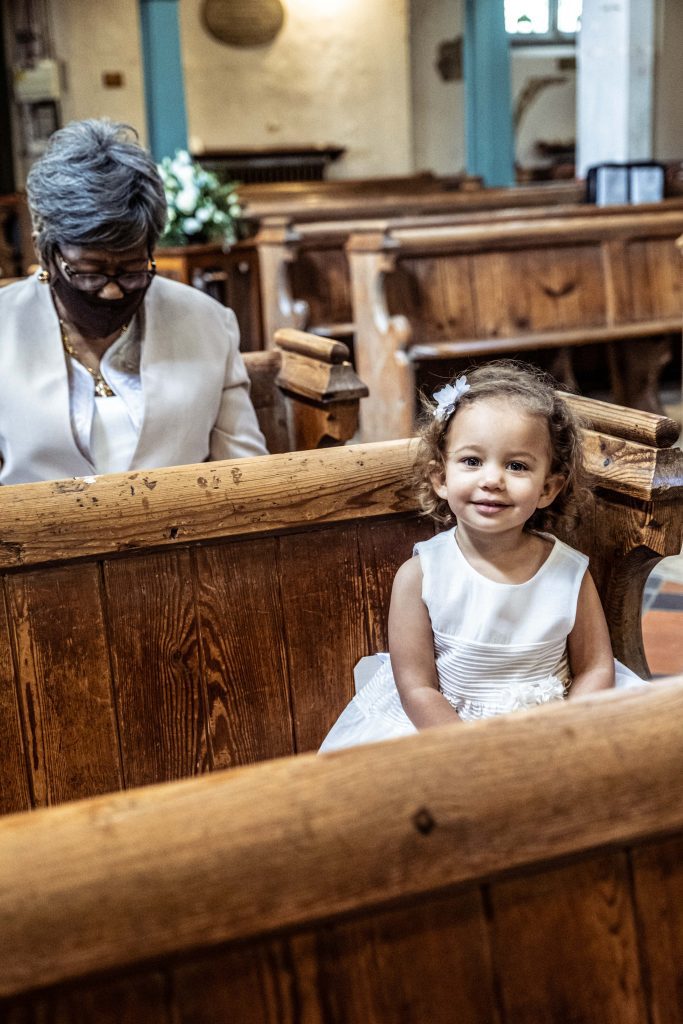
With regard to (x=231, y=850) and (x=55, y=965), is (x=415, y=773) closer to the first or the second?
(x=231, y=850)

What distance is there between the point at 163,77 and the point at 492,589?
12.0m

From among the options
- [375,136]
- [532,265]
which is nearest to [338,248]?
[532,265]

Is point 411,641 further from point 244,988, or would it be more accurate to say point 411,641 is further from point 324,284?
point 324,284

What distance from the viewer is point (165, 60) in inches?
493

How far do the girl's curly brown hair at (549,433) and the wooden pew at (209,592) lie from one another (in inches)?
2.0

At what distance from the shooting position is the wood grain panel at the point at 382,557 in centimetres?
190

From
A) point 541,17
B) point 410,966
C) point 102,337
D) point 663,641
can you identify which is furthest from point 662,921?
point 541,17

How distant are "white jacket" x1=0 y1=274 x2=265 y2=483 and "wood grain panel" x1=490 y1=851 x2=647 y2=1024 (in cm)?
173

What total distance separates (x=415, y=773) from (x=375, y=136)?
14961 mm

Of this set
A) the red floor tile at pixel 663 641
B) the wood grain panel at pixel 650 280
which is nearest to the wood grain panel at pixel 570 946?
the red floor tile at pixel 663 641

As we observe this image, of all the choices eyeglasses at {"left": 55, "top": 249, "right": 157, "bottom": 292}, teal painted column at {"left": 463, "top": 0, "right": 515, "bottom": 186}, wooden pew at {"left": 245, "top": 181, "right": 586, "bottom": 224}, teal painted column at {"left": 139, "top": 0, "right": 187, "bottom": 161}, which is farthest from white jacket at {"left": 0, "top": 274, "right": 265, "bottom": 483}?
teal painted column at {"left": 463, "top": 0, "right": 515, "bottom": 186}

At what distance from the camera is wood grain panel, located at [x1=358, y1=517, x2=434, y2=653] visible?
190 cm

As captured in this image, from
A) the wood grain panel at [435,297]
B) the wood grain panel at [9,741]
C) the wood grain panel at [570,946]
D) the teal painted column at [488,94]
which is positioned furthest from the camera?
the teal painted column at [488,94]

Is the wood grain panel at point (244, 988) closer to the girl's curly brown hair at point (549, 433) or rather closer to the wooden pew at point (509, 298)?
the girl's curly brown hair at point (549, 433)
